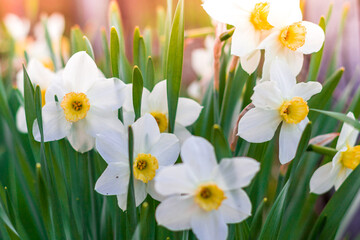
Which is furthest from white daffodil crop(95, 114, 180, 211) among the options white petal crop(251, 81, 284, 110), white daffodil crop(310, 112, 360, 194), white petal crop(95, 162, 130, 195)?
white daffodil crop(310, 112, 360, 194)

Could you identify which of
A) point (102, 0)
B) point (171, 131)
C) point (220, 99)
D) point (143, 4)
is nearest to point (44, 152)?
point (171, 131)

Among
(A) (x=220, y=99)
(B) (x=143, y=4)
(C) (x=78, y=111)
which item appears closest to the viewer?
(C) (x=78, y=111)

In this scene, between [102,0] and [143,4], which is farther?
[102,0]

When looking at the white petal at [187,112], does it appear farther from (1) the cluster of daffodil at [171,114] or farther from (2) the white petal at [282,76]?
(2) the white petal at [282,76]

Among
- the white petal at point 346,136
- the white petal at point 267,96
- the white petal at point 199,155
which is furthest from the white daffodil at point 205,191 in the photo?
the white petal at point 346,136

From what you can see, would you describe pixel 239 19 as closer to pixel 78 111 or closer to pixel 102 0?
pixel 78 111

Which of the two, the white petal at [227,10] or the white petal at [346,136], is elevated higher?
the white petal at [227,10]

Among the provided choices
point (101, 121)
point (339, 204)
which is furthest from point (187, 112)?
point (339, 204)
